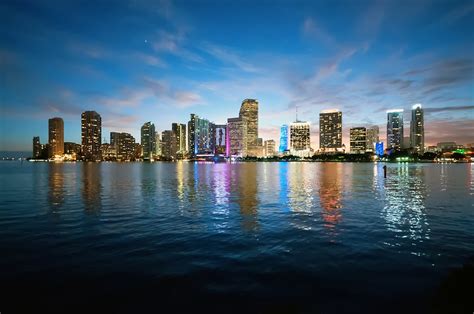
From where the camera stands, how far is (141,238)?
61.1ft

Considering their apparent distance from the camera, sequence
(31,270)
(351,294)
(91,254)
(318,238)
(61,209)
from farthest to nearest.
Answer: (61,209)
(318,238)
(91,254)
(31,270)
(351,294)

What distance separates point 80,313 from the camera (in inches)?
376

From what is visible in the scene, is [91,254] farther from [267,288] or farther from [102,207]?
[102,207]

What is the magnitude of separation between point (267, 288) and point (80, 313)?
6.59 meters

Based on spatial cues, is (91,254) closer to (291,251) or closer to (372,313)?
(291,251)

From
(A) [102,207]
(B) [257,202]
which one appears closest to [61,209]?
(A) [102,207]

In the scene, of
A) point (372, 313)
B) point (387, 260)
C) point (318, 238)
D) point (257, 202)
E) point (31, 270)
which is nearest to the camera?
point (372, 313)

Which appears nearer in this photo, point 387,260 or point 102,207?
point 387,260

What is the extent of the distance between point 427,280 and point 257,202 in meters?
22.6

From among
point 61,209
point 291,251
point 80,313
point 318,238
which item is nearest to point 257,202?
point 318,238

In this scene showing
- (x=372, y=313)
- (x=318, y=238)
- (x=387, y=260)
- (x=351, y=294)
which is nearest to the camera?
(x=372, y=313)

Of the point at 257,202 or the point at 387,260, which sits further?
the point at 257,202

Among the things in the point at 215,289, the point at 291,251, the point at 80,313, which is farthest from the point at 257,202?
the point at 80,313

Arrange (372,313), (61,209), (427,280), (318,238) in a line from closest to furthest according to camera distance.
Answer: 1. (372,313)
2. (427,280)
3. (318,238)
4. (61,209)
